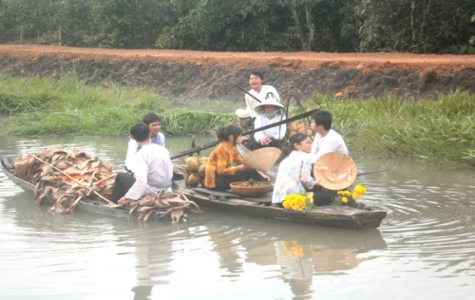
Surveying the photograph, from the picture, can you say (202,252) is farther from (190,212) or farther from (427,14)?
(427,14)

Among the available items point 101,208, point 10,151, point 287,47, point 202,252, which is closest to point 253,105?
point 101,208

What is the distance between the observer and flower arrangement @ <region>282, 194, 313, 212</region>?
861cm

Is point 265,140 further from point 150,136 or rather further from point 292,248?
point 292,248

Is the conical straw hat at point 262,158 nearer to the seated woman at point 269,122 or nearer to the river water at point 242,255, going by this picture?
the river water at point 242,255

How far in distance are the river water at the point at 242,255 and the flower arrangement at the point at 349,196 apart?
1.02 ft

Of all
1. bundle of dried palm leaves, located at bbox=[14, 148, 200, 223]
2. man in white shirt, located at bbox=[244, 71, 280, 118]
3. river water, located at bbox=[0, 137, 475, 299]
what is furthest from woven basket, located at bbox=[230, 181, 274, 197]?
man in white shirt, located at bbox=[244, 71, 280, 118]

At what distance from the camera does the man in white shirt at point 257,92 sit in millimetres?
11678

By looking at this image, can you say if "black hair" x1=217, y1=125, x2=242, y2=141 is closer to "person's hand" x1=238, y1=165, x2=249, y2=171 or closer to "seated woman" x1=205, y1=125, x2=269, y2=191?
"seated woman" x1=205, y1=125, x2=269, y2=191

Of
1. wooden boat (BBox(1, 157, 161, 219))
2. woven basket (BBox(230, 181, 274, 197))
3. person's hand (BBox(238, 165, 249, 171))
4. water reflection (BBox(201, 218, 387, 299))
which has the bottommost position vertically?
water reflection (BBox(201, 218, 387, 299))

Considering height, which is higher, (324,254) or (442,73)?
(442,73)

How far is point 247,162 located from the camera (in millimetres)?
9648

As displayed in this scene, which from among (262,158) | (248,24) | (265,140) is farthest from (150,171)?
(248,24)

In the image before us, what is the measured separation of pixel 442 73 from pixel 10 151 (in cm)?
855

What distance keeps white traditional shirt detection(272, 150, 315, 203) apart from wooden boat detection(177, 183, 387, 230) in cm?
23
